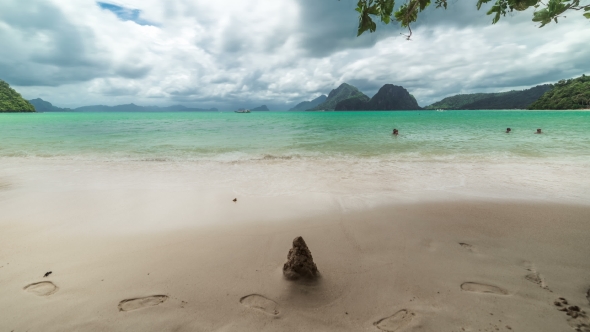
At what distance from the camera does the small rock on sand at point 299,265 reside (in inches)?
124

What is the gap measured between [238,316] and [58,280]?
249 cm

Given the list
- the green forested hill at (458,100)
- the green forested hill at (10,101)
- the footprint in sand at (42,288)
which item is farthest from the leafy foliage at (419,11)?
the green forested hill at (458,100)

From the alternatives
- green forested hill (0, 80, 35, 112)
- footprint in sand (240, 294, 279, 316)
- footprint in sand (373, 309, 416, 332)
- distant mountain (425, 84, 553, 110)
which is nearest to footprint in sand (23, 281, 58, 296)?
footprint in sand (240, 294, 279, 316)

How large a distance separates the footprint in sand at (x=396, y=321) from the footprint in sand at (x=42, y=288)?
3756 mm

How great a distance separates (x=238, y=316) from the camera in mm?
2627

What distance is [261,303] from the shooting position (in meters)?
2.80

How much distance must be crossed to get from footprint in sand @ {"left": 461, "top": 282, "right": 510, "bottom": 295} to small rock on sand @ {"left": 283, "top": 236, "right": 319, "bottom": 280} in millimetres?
1771

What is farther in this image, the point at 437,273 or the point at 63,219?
the point at 63,219

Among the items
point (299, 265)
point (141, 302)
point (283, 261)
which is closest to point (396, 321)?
point (299, 265)

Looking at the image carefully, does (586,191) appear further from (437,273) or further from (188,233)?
(188,233)

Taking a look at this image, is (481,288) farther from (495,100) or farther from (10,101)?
(495,100)

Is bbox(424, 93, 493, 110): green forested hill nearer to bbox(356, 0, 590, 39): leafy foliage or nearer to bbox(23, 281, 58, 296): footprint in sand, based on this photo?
bbox(356, 0, 590, 39): leafy foliage

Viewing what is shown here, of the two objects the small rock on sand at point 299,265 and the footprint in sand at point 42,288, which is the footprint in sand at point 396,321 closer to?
the small rock on sand at point 299,265

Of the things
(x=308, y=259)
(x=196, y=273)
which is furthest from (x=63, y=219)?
(x=308, y=259)
